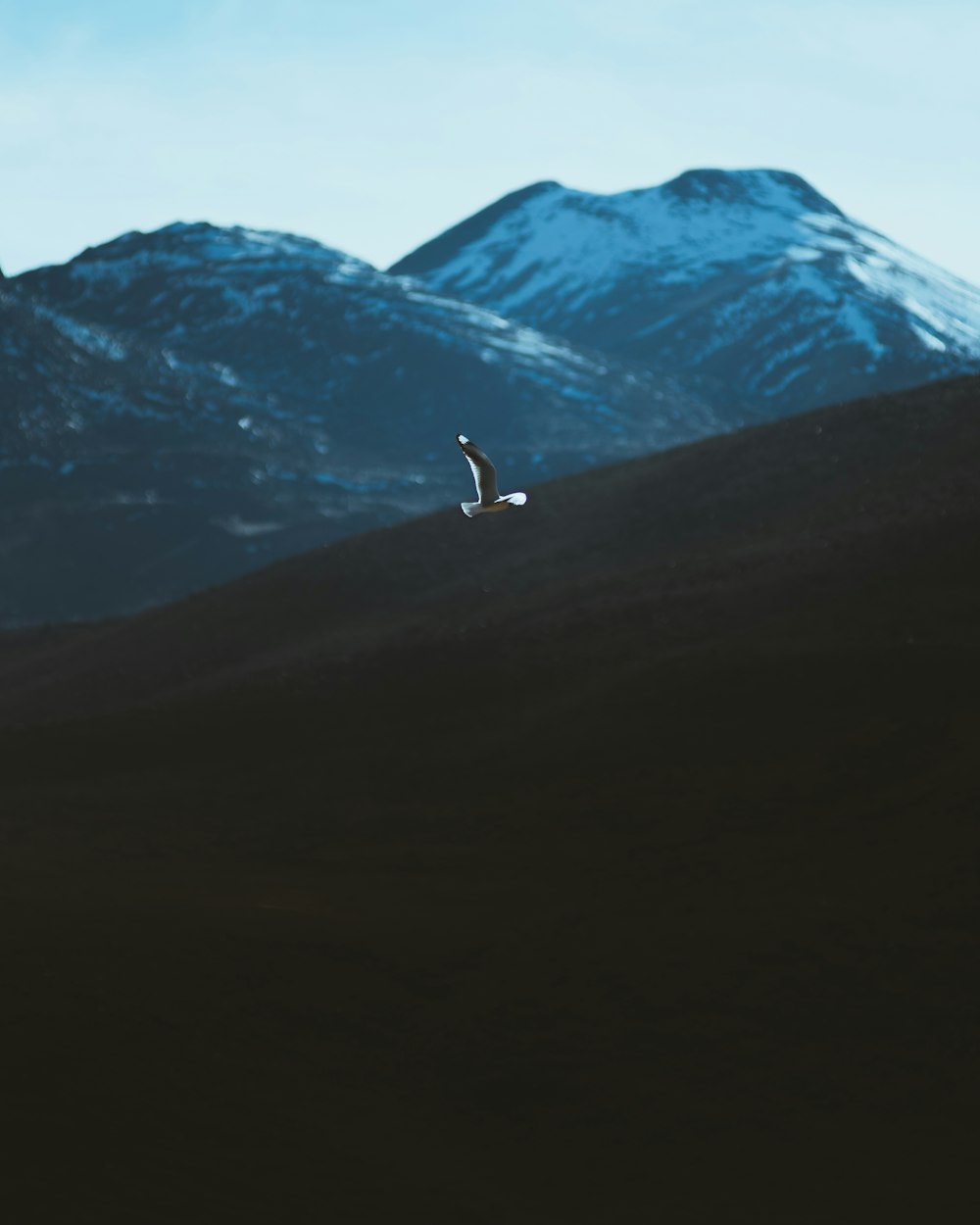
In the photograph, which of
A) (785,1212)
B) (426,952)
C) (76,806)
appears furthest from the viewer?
(76,806)

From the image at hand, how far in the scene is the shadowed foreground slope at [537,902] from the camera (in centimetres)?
3394

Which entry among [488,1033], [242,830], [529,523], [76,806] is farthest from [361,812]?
[529,523]

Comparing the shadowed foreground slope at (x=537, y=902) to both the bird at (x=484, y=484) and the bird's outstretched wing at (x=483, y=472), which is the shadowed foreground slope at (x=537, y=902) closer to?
the bird at (x=484, y=484)

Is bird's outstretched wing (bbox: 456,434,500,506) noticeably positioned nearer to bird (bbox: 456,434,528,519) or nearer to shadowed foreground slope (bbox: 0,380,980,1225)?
bird (bbox: 456,434,528,519)

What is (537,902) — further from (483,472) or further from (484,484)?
(483,472)

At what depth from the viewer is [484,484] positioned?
967 inches

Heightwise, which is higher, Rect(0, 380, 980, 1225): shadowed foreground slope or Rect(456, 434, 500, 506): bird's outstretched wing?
Rect(456, 434, 500, 506): bird's outstretched wing

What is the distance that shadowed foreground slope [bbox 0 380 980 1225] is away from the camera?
33.9m

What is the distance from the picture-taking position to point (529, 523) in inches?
4628

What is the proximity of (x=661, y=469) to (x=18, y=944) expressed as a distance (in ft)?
282

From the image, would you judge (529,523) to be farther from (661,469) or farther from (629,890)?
(629,890)

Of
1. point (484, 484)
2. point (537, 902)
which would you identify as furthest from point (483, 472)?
point (537, 902)

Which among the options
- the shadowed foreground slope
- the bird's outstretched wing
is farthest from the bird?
the shadowed foreground slope

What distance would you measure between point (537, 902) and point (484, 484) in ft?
89.4
